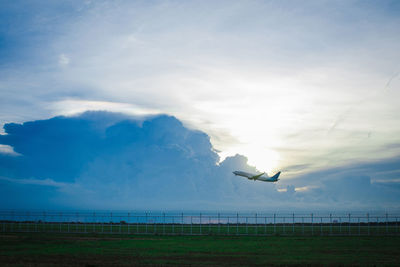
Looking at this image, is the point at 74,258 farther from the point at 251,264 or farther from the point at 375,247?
the point at 375,247

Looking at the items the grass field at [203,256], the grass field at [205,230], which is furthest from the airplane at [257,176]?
the grass field at [203,256]

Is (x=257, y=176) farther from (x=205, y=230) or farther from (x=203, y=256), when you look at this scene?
(x=203, y=256)

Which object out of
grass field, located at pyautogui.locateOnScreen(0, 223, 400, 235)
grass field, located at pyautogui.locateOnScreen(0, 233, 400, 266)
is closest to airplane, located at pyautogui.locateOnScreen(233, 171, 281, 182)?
grass field, located at pyautogui.locateOnScreen(0, 223, 400, 235)

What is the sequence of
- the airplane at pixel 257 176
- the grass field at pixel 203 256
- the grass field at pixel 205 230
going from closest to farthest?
the grass field at pixel 203 256
the grass field at pixel 205 230
the airplane at pixel 257 176

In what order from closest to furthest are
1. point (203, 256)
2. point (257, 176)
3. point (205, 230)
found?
1. point (203, 256)
2. point (205, 230)
3. point (257, 176)

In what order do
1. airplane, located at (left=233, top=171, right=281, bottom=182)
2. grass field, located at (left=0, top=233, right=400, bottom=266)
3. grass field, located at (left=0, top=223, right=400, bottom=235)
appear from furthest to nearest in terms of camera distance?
airplane, located at (left=233, top=171, right=281, bottom=182) → grass field, located at (left=0, top=223, right=400, bottom=235) → grass field, located at (left=0, top=233, right=400, bottom=266)

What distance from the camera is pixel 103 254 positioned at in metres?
36.5

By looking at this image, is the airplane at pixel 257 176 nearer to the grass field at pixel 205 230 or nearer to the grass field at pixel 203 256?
the grass field at pixel 205 230

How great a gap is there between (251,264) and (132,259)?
9856 millimetres

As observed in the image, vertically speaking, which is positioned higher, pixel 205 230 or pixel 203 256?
pixel 203 256

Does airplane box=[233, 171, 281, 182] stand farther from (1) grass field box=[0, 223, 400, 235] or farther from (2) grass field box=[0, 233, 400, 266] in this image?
(2) grass field box=[0, 233, 400, 266]

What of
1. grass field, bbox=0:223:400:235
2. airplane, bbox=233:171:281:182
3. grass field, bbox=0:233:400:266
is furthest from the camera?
airplane, bbox=233:171:281:182

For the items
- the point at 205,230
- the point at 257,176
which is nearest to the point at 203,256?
the point at 205,230

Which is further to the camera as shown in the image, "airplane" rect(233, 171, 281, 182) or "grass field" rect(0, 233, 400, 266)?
"airplane" rect(233, 171, 281, 182)
